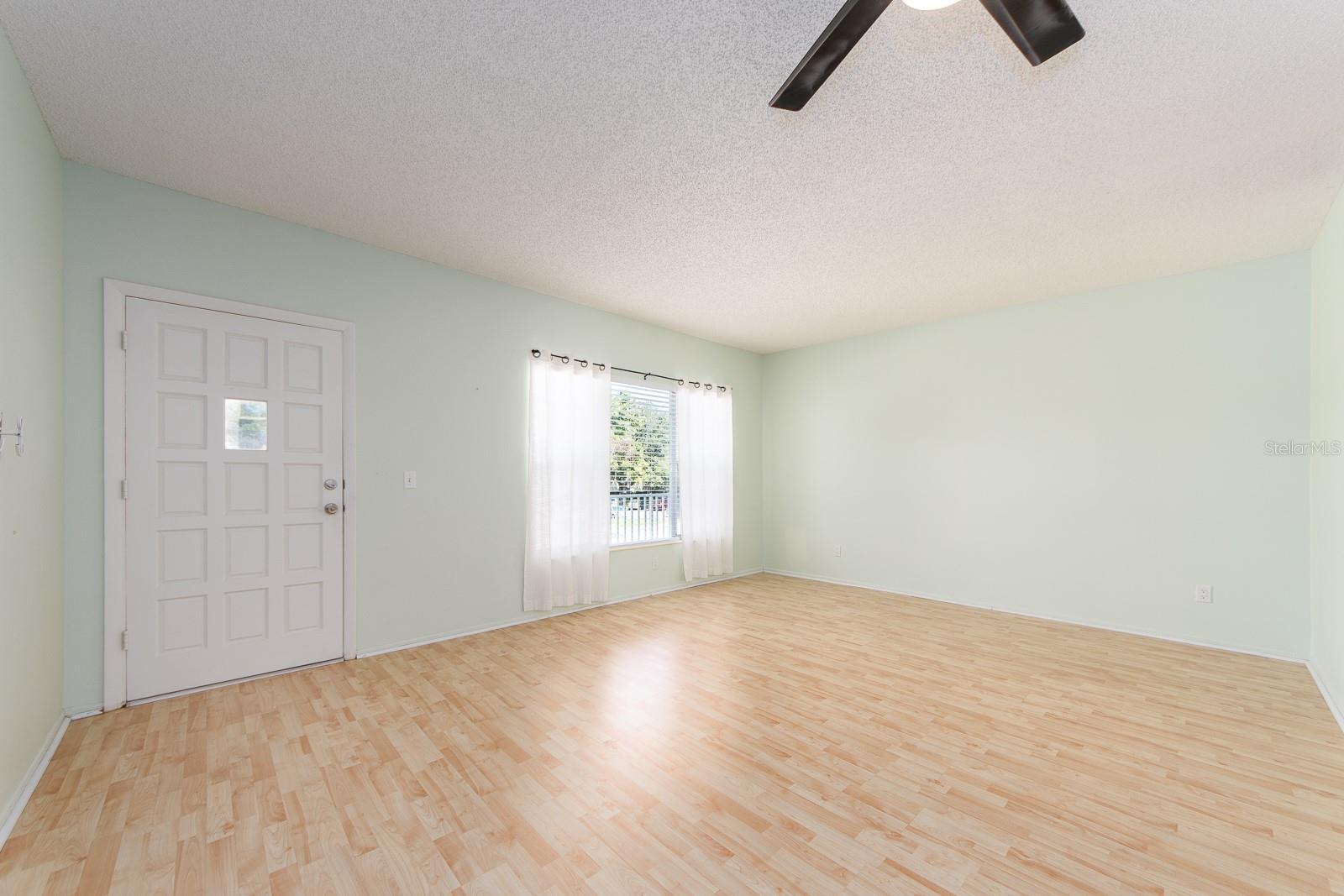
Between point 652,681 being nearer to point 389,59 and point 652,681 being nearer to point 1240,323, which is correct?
point 389,59

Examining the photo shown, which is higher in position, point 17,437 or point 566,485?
point 17,437

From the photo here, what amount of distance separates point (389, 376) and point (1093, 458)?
17.3ft

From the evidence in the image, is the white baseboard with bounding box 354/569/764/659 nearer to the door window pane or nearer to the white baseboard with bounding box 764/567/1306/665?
the white baseboard with bounding box 764/567/1306/665

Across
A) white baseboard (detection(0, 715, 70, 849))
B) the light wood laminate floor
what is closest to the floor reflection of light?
the light wood laminate floor

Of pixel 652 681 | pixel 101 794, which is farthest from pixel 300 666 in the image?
pixel 652 681

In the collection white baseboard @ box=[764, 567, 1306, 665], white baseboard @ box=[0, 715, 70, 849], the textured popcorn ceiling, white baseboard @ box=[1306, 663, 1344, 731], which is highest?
the textured popcorn ceiling

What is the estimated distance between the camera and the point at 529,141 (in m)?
2.44

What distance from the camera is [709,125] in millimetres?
2307

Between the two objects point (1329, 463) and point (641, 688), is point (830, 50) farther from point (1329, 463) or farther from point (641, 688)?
point (1329, 463)

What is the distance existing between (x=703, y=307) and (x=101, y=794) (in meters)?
4.45

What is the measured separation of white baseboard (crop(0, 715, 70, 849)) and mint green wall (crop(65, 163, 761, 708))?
239 mm

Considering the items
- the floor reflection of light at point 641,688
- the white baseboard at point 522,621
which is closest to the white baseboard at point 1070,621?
the white baseboard at point 522,621

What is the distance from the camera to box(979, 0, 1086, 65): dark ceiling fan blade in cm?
139

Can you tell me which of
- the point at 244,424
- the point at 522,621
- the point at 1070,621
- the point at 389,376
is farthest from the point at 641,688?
the point at 1070,621
